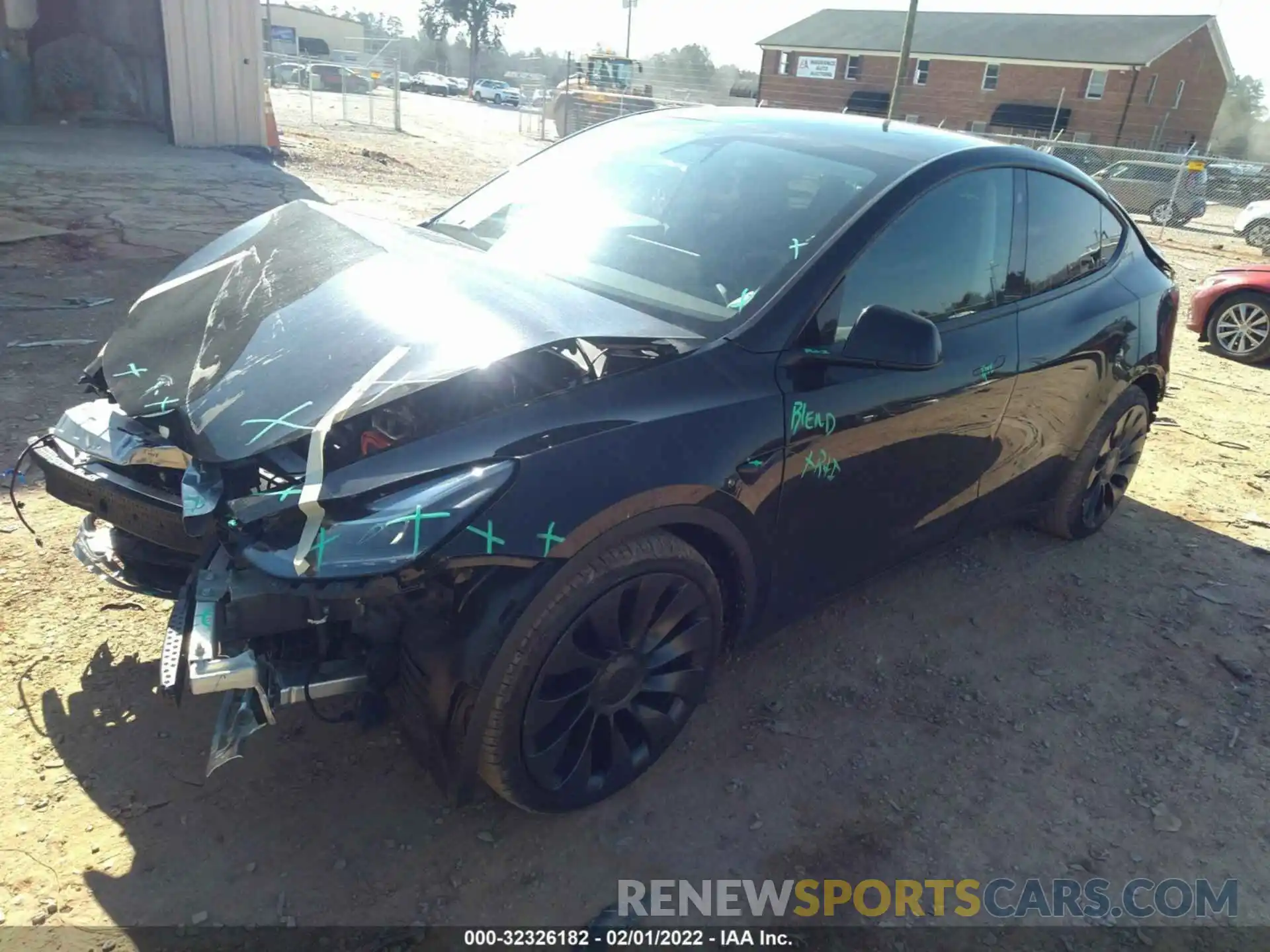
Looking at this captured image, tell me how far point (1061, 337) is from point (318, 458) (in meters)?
2.93

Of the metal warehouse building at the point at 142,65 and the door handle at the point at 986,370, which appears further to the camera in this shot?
the metal warehouse building at the point at 142,65

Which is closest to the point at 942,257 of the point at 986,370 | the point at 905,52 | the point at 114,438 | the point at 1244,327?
the point at 986,370

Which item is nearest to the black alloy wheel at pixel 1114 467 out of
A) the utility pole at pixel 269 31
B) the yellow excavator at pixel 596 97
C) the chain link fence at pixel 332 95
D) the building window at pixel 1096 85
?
the chain link fence at pixel 332 95

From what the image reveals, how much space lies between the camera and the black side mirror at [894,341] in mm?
2445

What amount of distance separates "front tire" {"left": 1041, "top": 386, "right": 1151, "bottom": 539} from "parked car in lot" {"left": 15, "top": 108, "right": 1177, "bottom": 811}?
62 cm

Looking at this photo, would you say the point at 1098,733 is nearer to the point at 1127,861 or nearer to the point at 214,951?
the point at 1127,861

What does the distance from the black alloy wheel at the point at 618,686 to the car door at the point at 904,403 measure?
428 mm

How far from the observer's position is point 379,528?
1.91m

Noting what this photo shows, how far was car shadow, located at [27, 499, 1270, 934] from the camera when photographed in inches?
88.0

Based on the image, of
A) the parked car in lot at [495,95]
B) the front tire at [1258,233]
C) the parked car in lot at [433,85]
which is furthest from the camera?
the parked car in lot at [433,85]

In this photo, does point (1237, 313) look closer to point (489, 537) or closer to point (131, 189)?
point (489, 537)

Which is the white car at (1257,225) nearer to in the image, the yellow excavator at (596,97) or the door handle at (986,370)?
the yellow excavator at (596,97)

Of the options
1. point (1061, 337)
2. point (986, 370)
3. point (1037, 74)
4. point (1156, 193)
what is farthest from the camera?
point (1037, 74)

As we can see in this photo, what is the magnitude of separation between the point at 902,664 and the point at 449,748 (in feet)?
6.33
